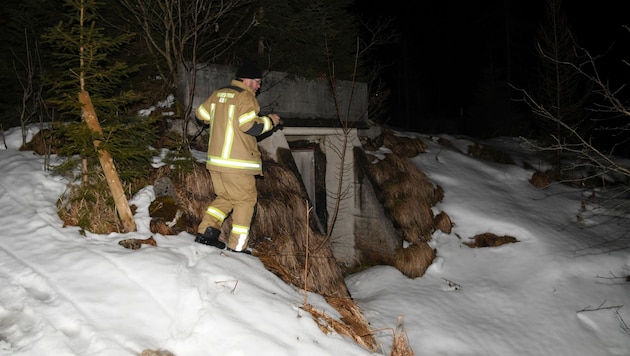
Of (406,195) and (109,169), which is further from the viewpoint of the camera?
(406,195)

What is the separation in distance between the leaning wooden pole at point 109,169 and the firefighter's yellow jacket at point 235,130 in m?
1.01

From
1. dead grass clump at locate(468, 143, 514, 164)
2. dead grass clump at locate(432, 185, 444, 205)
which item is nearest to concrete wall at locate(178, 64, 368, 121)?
dead grass clump at locate(432, 185, 444, 205)

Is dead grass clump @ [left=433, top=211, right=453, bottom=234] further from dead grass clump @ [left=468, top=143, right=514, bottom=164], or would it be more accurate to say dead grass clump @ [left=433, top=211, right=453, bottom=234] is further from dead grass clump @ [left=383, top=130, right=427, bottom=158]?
dead grass clump @ [left=468, top=143, right=514, bottom=164]

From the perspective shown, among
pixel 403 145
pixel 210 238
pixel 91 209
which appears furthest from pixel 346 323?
pixel 403 145

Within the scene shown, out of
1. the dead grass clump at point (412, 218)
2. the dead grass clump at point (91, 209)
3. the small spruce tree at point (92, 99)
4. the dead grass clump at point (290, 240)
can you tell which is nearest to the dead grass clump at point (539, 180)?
the dead grass clump at point (412, 218)

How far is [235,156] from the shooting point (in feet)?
14.0

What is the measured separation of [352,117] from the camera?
8.62 m

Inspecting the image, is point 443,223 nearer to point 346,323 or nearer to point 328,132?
point 328,132

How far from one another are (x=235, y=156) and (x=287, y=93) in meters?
3.43

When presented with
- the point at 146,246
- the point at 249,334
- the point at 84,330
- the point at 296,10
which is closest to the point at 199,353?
the point at 249,334

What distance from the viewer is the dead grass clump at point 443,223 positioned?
25.3 ft

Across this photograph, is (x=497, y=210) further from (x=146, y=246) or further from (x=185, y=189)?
(x=146, y=246)

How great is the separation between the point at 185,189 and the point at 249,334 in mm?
2628

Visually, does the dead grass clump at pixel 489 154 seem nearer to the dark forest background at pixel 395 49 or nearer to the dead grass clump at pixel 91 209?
the dark forest background at pixel 395 49
